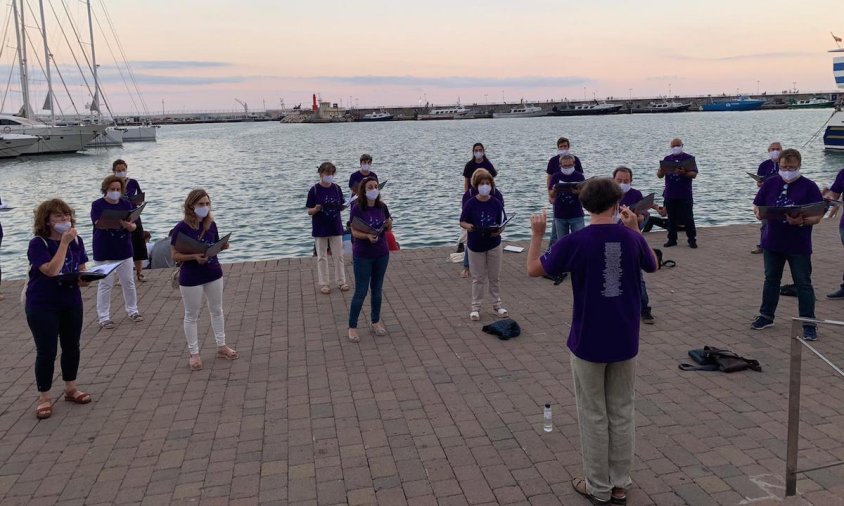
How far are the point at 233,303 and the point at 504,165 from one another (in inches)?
1351

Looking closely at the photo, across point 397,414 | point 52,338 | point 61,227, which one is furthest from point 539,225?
point 52,338

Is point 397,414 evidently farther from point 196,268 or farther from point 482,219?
point 482,219

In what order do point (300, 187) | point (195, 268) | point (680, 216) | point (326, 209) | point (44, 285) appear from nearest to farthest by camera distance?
point (44, 285), point (195, 268), point (326, 209), point (680, 216), point (300, 187)

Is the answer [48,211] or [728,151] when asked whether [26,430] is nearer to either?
[48,211]

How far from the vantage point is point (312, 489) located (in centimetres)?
457

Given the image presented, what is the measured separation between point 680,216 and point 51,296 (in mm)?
10485

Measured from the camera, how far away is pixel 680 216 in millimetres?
12281

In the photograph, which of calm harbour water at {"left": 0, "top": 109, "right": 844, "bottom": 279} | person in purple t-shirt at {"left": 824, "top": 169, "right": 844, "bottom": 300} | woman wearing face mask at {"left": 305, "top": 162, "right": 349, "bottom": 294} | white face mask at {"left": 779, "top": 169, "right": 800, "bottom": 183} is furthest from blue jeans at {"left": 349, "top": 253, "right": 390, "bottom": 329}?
calm harbour water at {"left": 0, "top": 109, "right": 844, "bottom": 279}

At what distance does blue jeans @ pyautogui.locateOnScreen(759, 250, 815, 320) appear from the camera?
7234 mm

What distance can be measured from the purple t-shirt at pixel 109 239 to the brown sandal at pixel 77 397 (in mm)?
2595

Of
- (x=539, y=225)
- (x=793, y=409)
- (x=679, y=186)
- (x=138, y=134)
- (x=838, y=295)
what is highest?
(x=138, y=134)

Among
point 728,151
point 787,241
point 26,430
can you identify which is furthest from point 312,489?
point 728,151

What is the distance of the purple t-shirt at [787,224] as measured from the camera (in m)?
7.22

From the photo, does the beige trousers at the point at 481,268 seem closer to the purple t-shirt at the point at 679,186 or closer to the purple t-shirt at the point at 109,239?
the purple t-shirt at the point at 109,239
